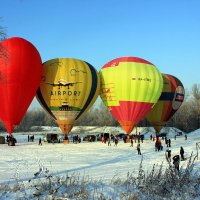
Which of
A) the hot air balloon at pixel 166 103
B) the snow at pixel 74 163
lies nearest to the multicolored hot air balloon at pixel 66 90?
the snow at pixel 74 163

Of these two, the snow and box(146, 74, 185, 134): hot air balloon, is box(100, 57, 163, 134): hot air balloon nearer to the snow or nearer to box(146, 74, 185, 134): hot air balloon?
box(146, 74, 185, 134): hot air balloon

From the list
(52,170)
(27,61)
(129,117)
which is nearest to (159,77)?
(129,117)

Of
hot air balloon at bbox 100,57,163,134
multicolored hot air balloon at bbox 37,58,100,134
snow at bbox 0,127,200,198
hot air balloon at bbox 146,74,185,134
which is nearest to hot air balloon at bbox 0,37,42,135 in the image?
multicolored hot air balloon at bbox 37,58,100,134

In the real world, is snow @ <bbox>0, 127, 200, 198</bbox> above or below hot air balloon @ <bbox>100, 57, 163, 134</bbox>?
below

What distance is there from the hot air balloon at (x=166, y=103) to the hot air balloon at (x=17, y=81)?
16.3 m

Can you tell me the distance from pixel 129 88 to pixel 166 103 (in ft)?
29.4

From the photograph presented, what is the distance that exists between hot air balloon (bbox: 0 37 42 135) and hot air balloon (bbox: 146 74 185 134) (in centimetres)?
1627

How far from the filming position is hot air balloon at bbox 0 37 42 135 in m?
28.8

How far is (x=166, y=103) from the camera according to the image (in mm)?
41438

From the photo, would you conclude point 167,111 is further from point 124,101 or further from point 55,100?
point 55,100

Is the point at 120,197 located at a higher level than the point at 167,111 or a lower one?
lower

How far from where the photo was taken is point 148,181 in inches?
319

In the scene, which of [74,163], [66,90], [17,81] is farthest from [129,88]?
[74,163]

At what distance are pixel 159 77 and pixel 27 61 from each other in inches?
535
